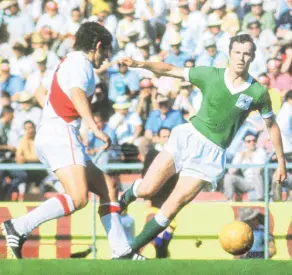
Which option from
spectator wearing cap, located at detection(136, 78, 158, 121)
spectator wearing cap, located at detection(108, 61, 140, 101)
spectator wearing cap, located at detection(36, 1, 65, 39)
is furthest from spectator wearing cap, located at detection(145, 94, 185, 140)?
spectator wearing cap, located at detection(36, 1, 65, 39)

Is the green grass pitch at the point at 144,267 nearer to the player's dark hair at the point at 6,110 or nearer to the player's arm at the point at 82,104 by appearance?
the player's arm at the point at 82,104

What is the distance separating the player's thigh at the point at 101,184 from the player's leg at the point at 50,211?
239 millimetres

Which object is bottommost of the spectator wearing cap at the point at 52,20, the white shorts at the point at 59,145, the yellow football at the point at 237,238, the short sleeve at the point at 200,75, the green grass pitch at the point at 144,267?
the yellow football at the point at 237,238

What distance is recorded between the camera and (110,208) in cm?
926

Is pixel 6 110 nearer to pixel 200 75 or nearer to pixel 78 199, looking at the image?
pixel 200 75

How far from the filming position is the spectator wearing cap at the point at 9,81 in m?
15.0

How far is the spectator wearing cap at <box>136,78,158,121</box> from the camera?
550 inches

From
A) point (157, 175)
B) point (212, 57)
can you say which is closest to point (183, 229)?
point (157, 175)

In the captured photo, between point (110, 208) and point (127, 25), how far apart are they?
683 cm

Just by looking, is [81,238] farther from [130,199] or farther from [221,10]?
[221,10]

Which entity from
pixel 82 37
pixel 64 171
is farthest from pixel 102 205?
pixel 82 37

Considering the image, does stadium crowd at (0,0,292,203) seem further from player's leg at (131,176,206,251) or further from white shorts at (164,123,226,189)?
player's leg at (131,176,206,251)

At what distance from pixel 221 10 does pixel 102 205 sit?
6607 millimetres

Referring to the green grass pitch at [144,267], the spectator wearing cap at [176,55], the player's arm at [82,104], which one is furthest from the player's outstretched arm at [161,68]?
the spectator wearing cap at [176,55]
